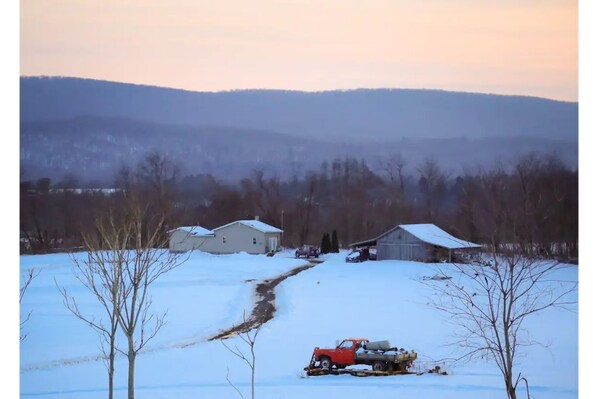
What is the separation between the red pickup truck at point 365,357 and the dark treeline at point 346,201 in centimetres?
118

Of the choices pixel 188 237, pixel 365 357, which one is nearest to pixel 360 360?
pixel 365 357

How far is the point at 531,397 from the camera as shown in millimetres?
6441

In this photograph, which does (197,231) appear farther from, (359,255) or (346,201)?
(359,255)

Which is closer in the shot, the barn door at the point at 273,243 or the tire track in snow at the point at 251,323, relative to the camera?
the tire track in snow at the point at 251,323

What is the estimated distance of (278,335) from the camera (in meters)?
7.63

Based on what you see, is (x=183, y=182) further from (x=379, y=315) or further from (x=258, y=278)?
(x=379, y=315)

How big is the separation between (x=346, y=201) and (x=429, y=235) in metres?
0.89

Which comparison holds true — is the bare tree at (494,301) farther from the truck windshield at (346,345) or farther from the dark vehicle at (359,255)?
the truck windshield at (346,345)

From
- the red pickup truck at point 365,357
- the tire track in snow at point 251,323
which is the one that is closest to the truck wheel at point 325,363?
the red pickup truck at point 365,357

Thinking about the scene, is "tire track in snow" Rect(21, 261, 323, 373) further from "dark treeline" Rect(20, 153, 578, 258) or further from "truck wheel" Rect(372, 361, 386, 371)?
"truck wheel" Rect(372, 361, 386, 371)

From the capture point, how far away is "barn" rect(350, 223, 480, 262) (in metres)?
7.78

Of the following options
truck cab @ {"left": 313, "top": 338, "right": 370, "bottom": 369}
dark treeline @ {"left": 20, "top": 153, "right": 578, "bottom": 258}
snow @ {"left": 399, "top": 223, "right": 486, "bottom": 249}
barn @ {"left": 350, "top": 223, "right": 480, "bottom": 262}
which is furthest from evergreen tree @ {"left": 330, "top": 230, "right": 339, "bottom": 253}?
truck cab @ {"left": 313, "top": 338, "right": 370, "bottom": 369}

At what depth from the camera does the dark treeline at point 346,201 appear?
6.92m
